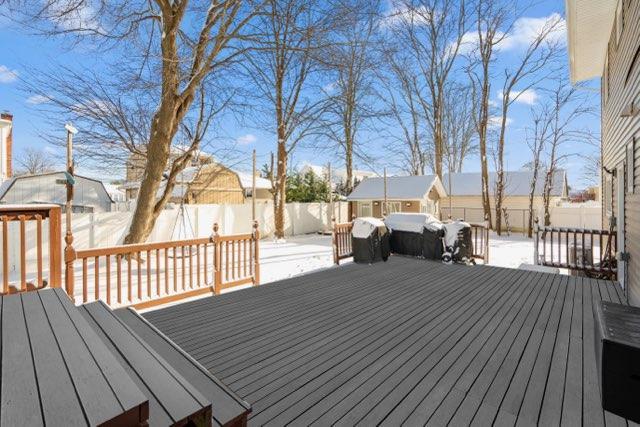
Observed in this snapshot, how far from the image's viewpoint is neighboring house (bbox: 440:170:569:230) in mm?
17828

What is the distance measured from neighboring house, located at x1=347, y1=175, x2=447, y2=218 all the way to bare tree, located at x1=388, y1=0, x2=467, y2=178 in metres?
1.11

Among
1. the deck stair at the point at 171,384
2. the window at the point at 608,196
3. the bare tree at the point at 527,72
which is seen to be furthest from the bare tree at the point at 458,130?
the deck stair at the point at 171,384

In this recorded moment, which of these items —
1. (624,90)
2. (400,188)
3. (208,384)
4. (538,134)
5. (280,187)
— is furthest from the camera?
(400,188)

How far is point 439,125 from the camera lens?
17953mm

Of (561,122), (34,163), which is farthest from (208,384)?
(34,163)

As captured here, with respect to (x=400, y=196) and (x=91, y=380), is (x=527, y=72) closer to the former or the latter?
(x=400, y=196)

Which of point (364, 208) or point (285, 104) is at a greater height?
point (285, 104)

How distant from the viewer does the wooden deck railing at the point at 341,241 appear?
6.81 metres

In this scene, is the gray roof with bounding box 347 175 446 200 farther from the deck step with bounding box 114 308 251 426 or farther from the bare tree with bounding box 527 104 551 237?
the deck step with bounding box 114 308 251 426

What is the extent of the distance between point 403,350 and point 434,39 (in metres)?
18.5

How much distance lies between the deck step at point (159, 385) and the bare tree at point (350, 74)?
267 inches

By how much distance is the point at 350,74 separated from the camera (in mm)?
16109

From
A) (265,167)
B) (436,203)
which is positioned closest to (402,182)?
(436,203)

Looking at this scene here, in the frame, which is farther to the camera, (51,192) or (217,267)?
(51,192)
